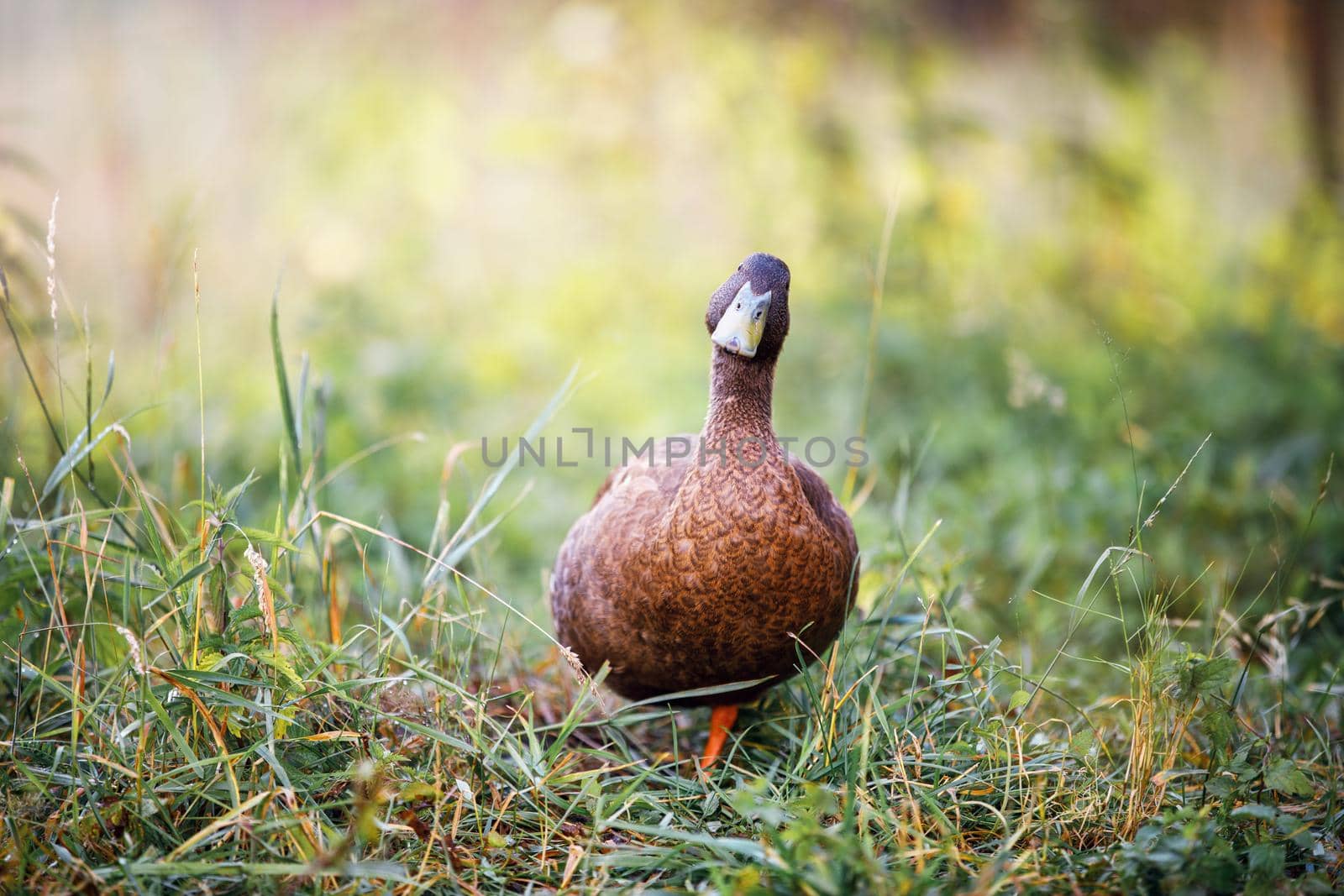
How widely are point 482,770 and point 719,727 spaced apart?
85 cm

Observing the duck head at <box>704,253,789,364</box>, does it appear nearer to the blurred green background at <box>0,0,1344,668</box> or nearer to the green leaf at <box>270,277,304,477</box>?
the green leaf at <box>270,277,304,477</box>

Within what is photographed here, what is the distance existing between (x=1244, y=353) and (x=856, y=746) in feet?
14.0

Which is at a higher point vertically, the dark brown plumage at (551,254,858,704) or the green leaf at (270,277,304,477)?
the green leaf at (270,277,304,477)

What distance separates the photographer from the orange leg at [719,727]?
2.78 m

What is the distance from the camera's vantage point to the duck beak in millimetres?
2525

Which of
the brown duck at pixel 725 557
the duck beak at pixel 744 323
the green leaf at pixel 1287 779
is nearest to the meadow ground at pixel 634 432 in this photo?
the green leaf at pixel 1287 779

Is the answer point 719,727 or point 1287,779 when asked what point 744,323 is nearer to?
point 719,727

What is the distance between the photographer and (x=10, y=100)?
252 inches

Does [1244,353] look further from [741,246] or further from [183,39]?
[183,39]

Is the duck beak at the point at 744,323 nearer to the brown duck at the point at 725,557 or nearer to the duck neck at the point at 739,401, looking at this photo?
the brown duck at the point at 725,557

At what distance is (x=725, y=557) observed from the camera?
95.3 inches

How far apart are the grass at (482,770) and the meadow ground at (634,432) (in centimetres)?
2

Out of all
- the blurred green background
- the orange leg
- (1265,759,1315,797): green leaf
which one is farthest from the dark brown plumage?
the blurred green background

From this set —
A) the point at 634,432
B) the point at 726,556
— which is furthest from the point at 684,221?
the point at 726,556
